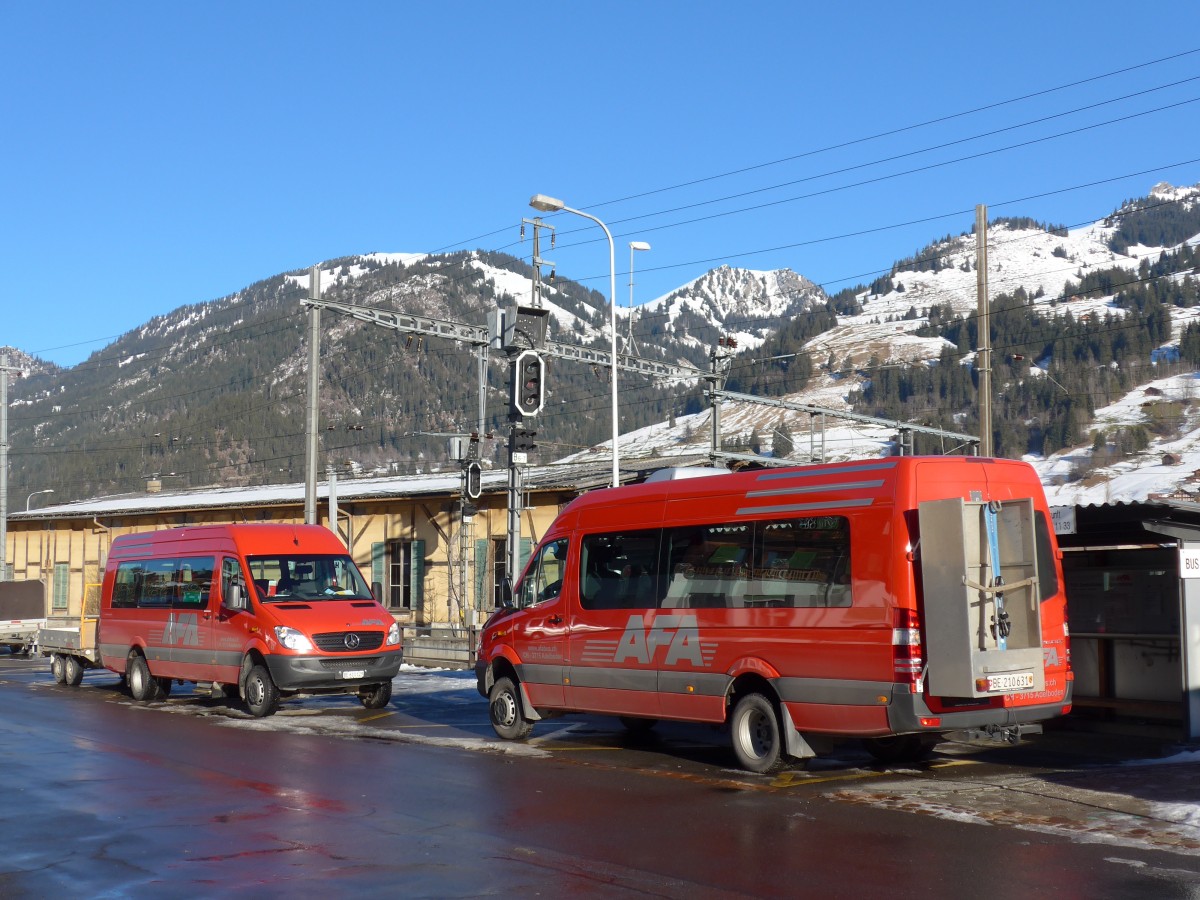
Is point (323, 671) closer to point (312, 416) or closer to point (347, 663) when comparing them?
point (347, 663)

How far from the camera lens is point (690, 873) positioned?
26.5 feet

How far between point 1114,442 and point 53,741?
149277 mm

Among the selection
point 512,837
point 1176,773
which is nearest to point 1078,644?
point 1176,773

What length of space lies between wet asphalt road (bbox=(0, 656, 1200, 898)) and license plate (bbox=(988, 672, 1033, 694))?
2.86 ft

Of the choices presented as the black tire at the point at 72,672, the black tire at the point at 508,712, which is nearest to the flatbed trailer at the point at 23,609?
the black tire at the point at 72,672

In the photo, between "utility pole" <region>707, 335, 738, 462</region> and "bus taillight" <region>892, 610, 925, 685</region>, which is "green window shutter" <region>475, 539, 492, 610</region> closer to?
"utility pole" <region>707, 335, 738, 462</region>

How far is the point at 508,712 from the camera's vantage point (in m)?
15.7

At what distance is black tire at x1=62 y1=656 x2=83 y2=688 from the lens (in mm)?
25031

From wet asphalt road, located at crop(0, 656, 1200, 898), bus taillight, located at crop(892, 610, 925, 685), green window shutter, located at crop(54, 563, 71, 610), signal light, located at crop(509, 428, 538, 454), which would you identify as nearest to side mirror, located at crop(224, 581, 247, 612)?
wet asphalt road, located at crop(0, 656, 1200, 898)

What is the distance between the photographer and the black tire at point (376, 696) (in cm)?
1939

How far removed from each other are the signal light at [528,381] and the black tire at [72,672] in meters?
9.93

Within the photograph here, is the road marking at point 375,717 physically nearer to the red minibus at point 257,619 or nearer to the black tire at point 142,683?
the red minibus at point 257,619

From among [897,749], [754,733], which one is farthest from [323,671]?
[897,749]

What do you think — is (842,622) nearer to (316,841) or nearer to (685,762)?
(685,762)
